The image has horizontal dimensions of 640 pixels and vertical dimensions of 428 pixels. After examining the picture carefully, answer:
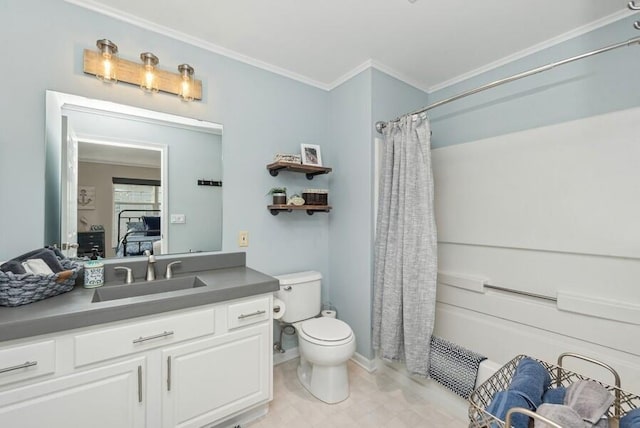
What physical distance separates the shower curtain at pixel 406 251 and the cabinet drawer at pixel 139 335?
48.0 inches

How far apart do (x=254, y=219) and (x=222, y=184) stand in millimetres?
360

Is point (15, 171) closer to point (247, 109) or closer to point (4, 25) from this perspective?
point (4, 25)

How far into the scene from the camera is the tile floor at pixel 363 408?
163cm

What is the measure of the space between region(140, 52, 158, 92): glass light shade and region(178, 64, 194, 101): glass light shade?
0.50 ft

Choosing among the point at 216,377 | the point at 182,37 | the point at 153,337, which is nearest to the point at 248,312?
the point at 216,377

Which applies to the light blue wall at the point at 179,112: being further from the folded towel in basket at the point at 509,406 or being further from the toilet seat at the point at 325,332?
the folded towel in basket at the point at 509,406

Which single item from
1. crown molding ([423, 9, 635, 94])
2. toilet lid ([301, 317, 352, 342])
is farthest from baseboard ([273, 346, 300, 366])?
crown molding ([423, 9, 635, 94])

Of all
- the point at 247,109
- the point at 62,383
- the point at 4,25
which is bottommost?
the point at 62,383

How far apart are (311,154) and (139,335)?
1.72m

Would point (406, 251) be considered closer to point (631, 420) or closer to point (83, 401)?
point (631, 420)

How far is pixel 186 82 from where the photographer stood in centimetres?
182

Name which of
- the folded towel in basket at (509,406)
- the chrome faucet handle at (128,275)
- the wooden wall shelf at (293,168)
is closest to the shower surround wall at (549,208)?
the wooden wall shelf at (293,168)

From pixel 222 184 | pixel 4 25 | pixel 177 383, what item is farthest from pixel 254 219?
pixel 4 25

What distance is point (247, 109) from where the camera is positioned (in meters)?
2.12
